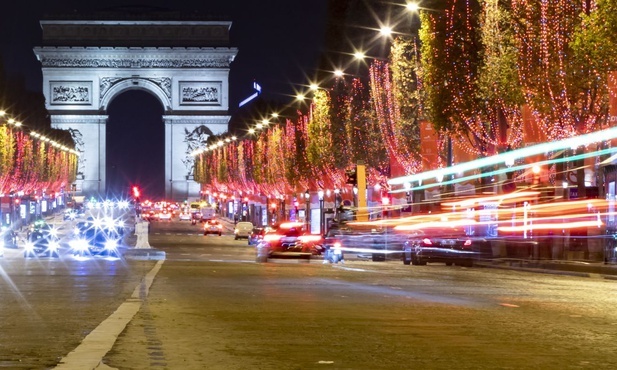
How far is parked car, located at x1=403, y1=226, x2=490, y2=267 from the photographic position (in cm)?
4422

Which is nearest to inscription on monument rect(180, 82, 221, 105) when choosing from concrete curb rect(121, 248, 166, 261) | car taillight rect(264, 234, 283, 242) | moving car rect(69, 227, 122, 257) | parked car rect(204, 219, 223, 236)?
parked car rect(204, 219, 223, 236)

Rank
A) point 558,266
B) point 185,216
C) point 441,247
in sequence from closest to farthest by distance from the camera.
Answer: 1. point 558,266
2. point 441,247
3. point 185,216

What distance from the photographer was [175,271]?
34062mm

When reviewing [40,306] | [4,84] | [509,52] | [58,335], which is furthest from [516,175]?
[4,84]

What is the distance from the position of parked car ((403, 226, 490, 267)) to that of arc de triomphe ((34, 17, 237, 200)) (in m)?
115

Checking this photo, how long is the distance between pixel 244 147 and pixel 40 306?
108874mm

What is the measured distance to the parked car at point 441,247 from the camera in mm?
44219

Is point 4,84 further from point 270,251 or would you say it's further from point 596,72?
point 596,72

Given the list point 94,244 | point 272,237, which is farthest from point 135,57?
point 272,237

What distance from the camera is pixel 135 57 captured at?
163125 millimetres

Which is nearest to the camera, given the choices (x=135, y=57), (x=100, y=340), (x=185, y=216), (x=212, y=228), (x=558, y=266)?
(x=100, y=340)

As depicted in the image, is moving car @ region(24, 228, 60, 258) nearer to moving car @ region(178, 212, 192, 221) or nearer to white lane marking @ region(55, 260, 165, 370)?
white lane marking @ region(55, 260, 165, 370)

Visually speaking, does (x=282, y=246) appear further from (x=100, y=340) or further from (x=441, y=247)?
(x=100, y=340)

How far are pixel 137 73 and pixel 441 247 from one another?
12394 centimetres
